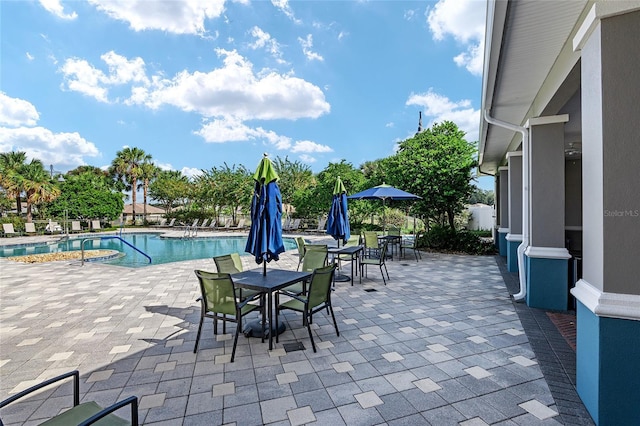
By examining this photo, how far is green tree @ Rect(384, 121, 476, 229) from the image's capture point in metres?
11.2

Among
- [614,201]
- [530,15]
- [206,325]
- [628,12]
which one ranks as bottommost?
[206,325]

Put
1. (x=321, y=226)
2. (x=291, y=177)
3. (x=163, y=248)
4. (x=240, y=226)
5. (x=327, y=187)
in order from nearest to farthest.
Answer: (x=163, y=248), (x=327, y=187), (x=321, y=226), (x=240, y=226), (x=291, y=177)

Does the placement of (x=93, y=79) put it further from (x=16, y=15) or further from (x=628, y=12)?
(x=628, y=12)

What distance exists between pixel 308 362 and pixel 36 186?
92.9 feet

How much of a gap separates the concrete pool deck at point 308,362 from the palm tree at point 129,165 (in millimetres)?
31116

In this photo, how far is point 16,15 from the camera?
296 inches

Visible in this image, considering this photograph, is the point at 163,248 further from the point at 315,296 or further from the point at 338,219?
the point at 315,296

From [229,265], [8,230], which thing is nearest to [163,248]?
[8,230]

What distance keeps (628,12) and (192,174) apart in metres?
32.4

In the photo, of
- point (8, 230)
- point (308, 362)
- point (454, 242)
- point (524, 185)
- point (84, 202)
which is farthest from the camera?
point (84, 202)

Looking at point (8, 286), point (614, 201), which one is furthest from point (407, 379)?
point (8, 286)

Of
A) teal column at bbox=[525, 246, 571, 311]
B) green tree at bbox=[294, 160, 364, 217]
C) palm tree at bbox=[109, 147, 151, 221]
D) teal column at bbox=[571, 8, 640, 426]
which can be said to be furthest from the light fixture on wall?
palm tree at bbox=[109, 147, 151, 221]

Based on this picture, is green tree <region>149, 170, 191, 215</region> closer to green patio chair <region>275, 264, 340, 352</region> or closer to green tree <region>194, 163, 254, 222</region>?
green tree <region>194, 163, 254, 222</region>

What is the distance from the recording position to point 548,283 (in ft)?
16.2
